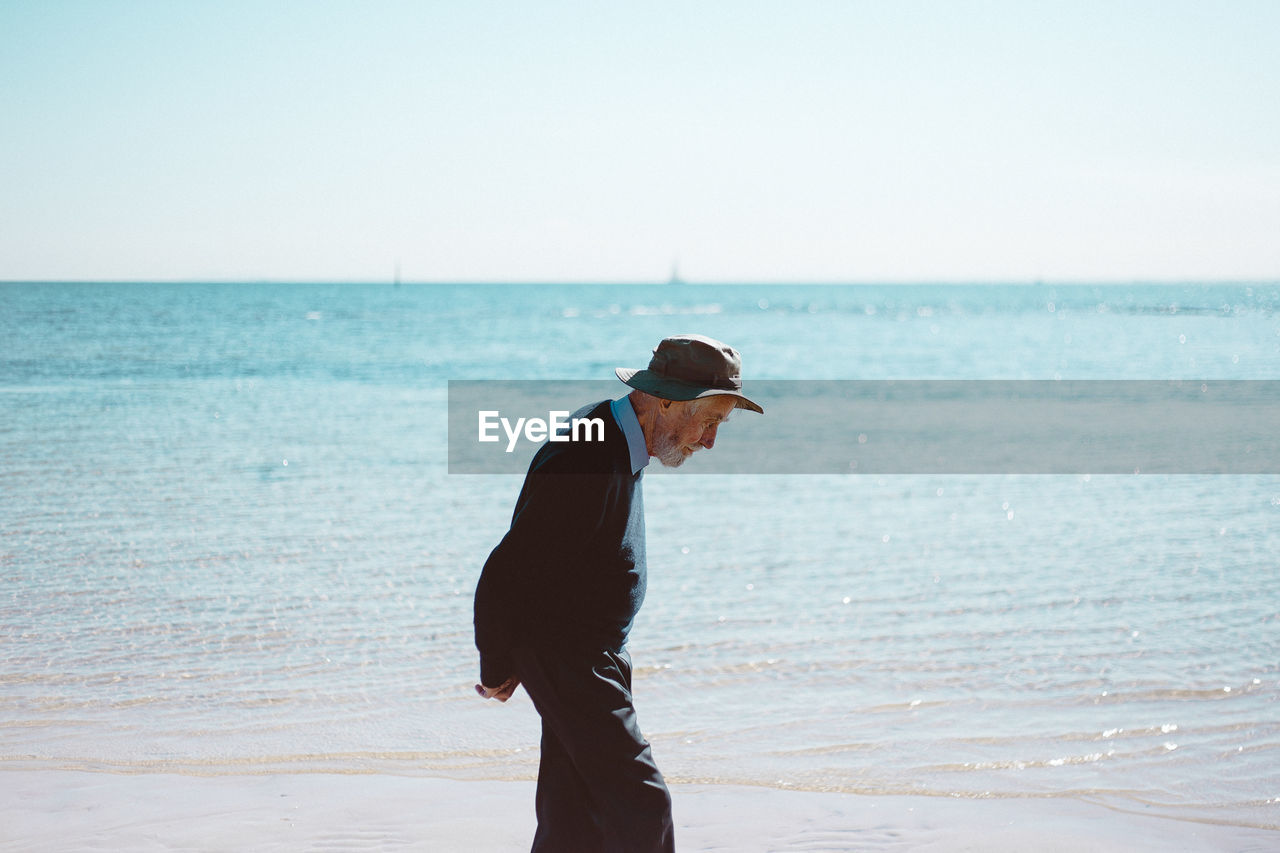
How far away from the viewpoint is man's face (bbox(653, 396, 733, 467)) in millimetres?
2572

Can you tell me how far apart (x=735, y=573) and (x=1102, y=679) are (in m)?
2.64

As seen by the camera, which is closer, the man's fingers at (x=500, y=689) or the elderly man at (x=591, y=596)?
the elderly man at (x=591, y=596)

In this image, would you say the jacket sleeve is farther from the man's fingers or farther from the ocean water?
the ocean water

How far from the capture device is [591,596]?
2.54 meters

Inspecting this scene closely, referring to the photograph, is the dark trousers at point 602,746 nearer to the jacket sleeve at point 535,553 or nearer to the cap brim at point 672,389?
the jacket sleeve at point 535,553

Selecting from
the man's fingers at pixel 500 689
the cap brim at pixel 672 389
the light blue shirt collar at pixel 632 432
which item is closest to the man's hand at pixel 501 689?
the man's fingers at pixel 500 689

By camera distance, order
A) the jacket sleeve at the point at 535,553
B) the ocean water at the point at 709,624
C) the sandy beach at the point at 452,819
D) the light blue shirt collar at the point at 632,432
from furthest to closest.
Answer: the ocean water at the point at 709,624 < the sandy beach at the point at 452,819 < the light blue shirt collar at the point at 632,432 < the jacket sleeve at the point at 535,553

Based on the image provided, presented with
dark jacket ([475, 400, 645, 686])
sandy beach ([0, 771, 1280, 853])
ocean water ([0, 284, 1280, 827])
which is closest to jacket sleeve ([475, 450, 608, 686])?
dark jacket ([475, 400, 645, 686])

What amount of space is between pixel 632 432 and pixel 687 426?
0.43ft

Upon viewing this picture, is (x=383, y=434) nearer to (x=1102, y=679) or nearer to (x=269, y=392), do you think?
(x=269, y=392)

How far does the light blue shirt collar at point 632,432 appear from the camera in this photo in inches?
101

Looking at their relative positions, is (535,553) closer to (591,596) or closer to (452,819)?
(591,596)

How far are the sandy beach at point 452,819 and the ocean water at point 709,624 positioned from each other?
0.45 ft

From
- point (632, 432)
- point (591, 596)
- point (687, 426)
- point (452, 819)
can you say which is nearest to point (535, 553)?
point (591, 596)
